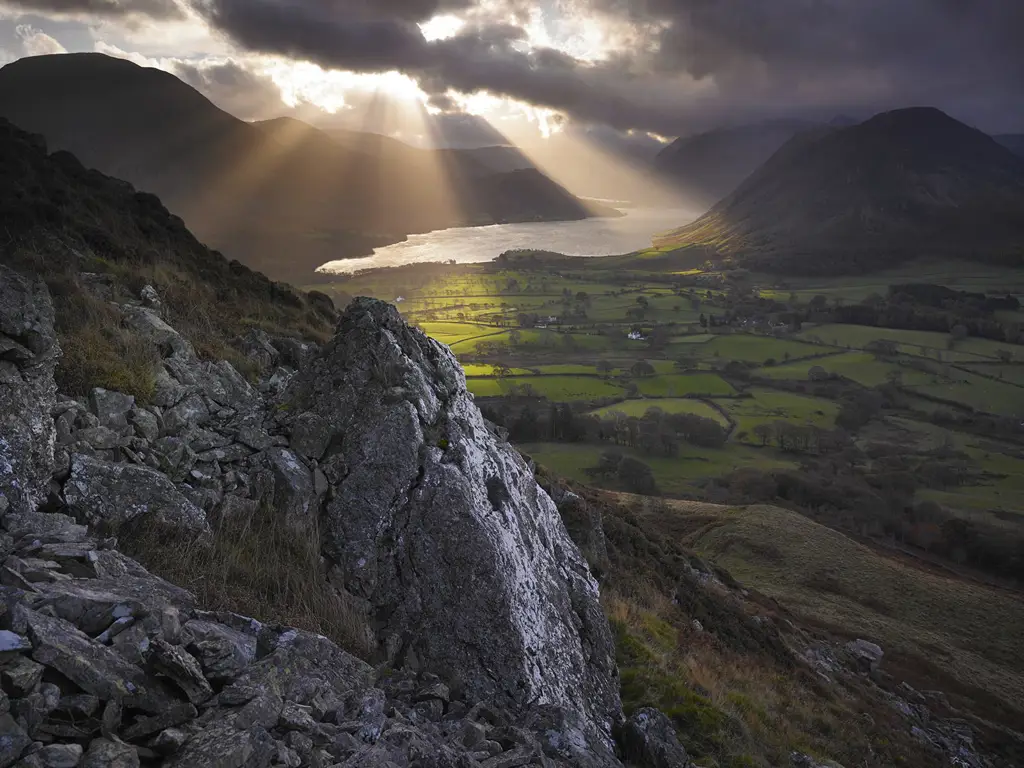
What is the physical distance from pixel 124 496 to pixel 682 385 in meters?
113

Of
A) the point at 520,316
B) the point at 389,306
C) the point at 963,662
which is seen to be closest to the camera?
the point at 389,306

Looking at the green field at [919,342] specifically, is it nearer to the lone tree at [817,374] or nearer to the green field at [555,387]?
the lone tree at [817,374]

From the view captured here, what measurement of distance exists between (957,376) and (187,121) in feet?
644

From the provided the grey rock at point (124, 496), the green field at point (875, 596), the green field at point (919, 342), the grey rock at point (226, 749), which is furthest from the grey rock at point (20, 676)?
the green field at point (919, 342)

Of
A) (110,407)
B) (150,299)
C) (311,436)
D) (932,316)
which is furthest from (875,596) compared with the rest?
(932,316)

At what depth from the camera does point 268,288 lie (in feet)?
70.9

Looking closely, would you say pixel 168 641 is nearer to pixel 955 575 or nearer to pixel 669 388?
pixel 955 575

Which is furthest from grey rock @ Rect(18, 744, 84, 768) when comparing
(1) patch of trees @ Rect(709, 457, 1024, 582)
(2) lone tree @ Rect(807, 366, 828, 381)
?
(2) lone tree @ Rect(807, 366, 828, 381)

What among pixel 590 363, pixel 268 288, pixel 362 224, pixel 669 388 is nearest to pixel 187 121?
pixel 362 224

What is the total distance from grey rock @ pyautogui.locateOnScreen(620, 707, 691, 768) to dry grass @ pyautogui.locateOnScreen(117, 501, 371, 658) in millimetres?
4553

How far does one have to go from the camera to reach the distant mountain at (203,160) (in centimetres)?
9525

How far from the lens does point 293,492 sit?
9.20 m

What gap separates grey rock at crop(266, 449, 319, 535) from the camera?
8914mm

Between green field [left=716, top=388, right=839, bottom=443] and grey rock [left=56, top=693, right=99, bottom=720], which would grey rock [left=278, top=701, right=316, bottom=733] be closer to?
grey rock [left=56, top=693, right=99, bottom=720]
